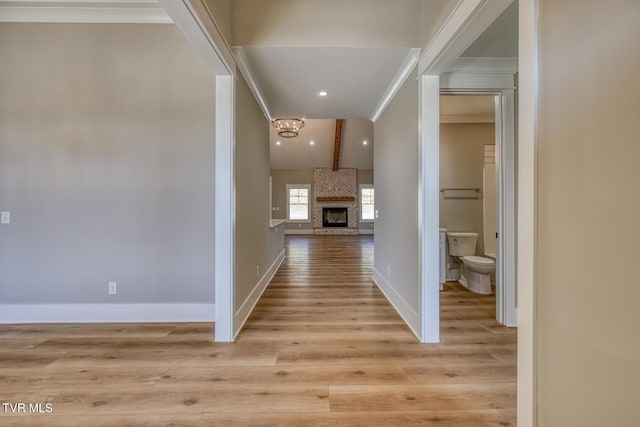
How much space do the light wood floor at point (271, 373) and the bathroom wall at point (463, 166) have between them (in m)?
1.69

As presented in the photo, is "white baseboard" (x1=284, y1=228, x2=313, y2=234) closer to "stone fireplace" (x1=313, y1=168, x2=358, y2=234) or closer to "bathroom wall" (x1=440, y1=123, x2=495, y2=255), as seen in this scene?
"stone fireplace" (x1=313, y1=168, x2=358, y2=234)

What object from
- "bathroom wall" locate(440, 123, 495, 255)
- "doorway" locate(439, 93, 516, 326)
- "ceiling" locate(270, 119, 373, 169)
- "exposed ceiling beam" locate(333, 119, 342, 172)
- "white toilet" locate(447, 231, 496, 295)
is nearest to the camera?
"white toilet" locate(447, 231, 496, 295)

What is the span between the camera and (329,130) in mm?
9070

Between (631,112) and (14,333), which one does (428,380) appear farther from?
(14,333)

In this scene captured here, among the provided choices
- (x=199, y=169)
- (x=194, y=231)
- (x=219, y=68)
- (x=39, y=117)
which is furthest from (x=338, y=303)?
(x=39, y=117)

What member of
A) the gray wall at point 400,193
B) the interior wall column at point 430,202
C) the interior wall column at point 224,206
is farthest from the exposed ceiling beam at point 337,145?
the interior wall column at point 224,206

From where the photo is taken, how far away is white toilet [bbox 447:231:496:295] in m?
3.43

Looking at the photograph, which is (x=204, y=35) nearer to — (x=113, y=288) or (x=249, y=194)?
(x=249, y=194)

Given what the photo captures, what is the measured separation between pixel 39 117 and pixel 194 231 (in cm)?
184

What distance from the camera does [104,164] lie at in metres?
2.65

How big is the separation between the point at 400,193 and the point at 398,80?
1149mm

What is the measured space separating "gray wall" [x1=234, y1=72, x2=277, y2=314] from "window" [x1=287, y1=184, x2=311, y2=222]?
7412mm

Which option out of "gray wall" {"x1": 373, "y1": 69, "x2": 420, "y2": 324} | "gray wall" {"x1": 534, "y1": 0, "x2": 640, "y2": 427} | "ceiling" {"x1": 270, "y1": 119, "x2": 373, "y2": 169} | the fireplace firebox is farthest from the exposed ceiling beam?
"gray wall" {"x1": 534, "y1": 0, "x2": 640, "y2": 427}

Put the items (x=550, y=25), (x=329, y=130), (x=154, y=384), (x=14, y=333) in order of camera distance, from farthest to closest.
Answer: (x=329, y=130), (x=14, y=333), (x=154, y=384), (x=550, y=25)
